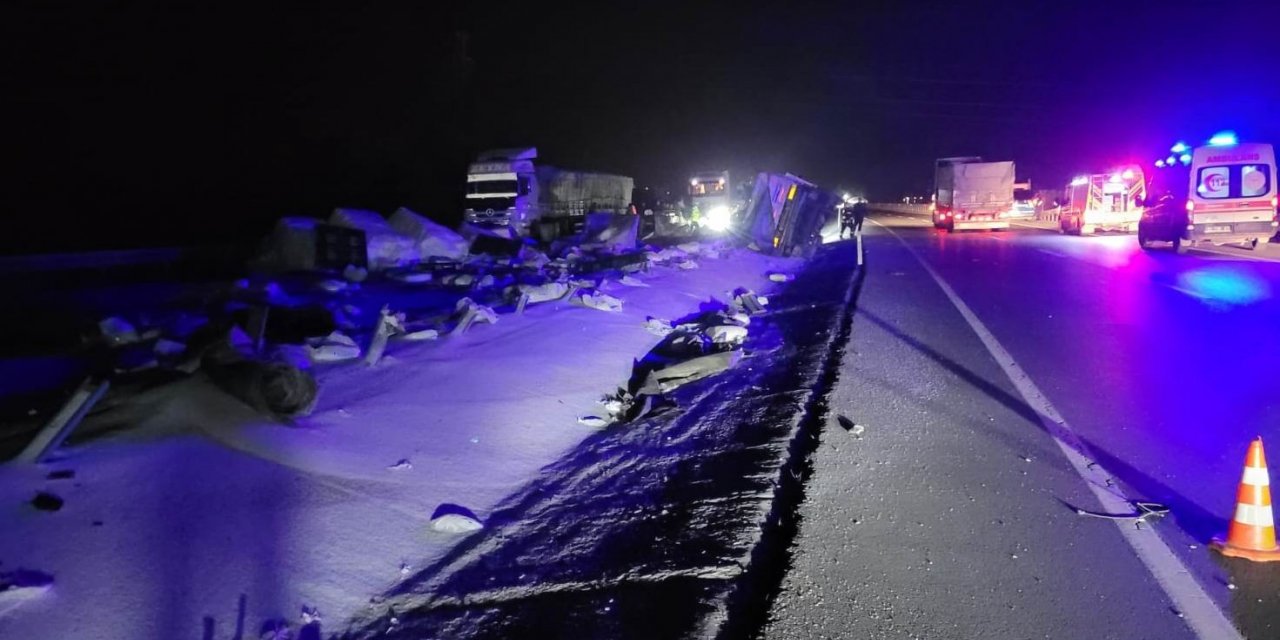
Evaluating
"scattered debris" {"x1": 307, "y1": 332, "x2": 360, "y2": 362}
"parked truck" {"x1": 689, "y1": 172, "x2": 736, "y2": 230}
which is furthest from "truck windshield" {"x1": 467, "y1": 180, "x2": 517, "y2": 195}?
"scattered debris" {"x1": 307, "y1": 332, "x2": 360, "y2": 362}

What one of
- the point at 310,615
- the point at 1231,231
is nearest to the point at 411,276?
the point at 310,615

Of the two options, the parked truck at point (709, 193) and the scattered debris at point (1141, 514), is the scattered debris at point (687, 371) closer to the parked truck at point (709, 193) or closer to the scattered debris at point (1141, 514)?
the scattered debris at point (1141, 514)

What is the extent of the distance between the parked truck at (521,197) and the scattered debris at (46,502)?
2115cm

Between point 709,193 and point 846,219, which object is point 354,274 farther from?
point 709,193

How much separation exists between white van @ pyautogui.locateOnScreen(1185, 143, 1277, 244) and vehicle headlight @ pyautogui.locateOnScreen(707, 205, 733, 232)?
547 inches

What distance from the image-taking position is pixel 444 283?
15148mm

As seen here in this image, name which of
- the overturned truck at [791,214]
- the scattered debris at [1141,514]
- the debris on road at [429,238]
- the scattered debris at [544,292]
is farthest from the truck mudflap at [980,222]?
the scattered debris at [1141,514]

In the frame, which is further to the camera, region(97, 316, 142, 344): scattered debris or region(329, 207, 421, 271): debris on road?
region(329, 207, 421, 271): debris on road

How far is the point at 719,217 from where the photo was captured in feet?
109

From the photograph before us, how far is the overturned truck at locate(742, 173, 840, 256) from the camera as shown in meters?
22.0

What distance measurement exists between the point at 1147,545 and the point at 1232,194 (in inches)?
776

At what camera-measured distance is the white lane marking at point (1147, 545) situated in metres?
3.59

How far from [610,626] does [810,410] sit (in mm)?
3905

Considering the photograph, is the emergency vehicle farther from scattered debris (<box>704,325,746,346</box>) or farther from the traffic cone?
the traffic cone
